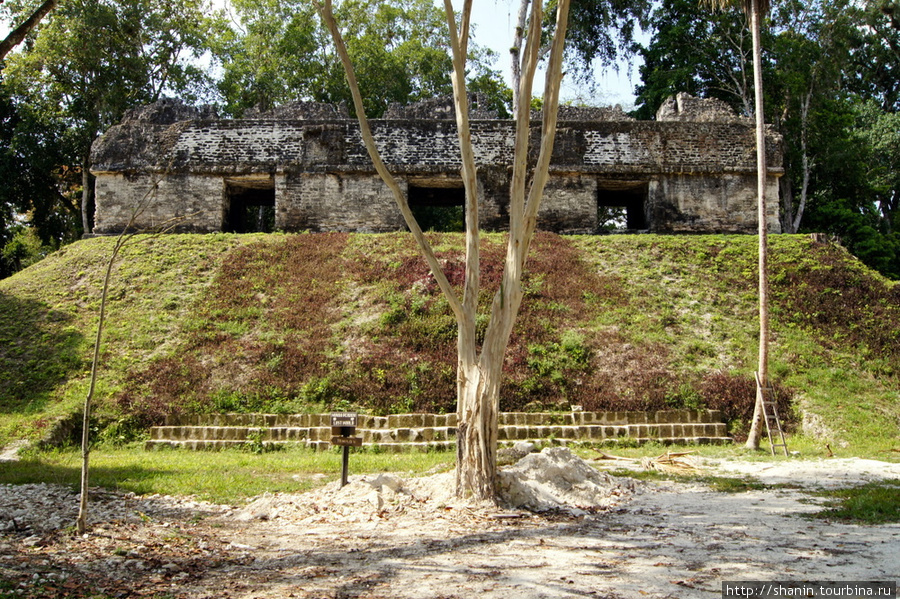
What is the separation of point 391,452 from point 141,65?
20.4 m

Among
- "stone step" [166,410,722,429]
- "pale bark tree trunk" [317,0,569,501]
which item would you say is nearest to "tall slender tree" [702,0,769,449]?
"stone step" [166,410,722,429]

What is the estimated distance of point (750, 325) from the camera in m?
13.3

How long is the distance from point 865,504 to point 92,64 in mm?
24740

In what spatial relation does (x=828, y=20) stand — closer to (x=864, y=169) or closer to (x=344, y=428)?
(x=864, y=169)

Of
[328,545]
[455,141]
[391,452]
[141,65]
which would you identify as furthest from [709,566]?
[141,65]

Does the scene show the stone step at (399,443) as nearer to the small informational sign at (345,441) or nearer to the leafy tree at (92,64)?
the small informational sign at (345,441)

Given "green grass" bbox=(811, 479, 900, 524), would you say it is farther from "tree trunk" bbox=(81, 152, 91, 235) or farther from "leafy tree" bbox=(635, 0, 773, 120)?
"tree trunk" bbox=(81, 152, 91, 235)

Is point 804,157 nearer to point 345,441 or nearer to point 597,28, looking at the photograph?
point 597,28

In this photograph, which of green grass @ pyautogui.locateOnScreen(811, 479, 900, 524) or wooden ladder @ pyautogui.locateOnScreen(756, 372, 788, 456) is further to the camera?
wooden ladder @ pyautogui.locateOnScreen(756, 372, 788, 456)

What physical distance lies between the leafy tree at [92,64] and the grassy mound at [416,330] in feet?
Answer: 30.0

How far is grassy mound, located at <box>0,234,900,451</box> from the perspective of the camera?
439 inches

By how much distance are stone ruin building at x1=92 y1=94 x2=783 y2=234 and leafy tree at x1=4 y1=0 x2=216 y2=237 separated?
546 centimetres

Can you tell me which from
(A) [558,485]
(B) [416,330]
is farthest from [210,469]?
(B) [416,330]

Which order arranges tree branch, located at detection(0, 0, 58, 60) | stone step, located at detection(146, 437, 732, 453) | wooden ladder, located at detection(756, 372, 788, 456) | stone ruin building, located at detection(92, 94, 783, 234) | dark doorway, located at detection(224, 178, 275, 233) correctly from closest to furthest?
tree branch, located at detection(0, 0, 58, 60)
wooden ladder, located at detection(756, 372, 788, 456)
stone step, located at detection(146, 437, 732, 453)
stone ruin building, located at detection(92, 94, 783, 234)
dark doorway, located at detection(224, 178, 275, 233)
